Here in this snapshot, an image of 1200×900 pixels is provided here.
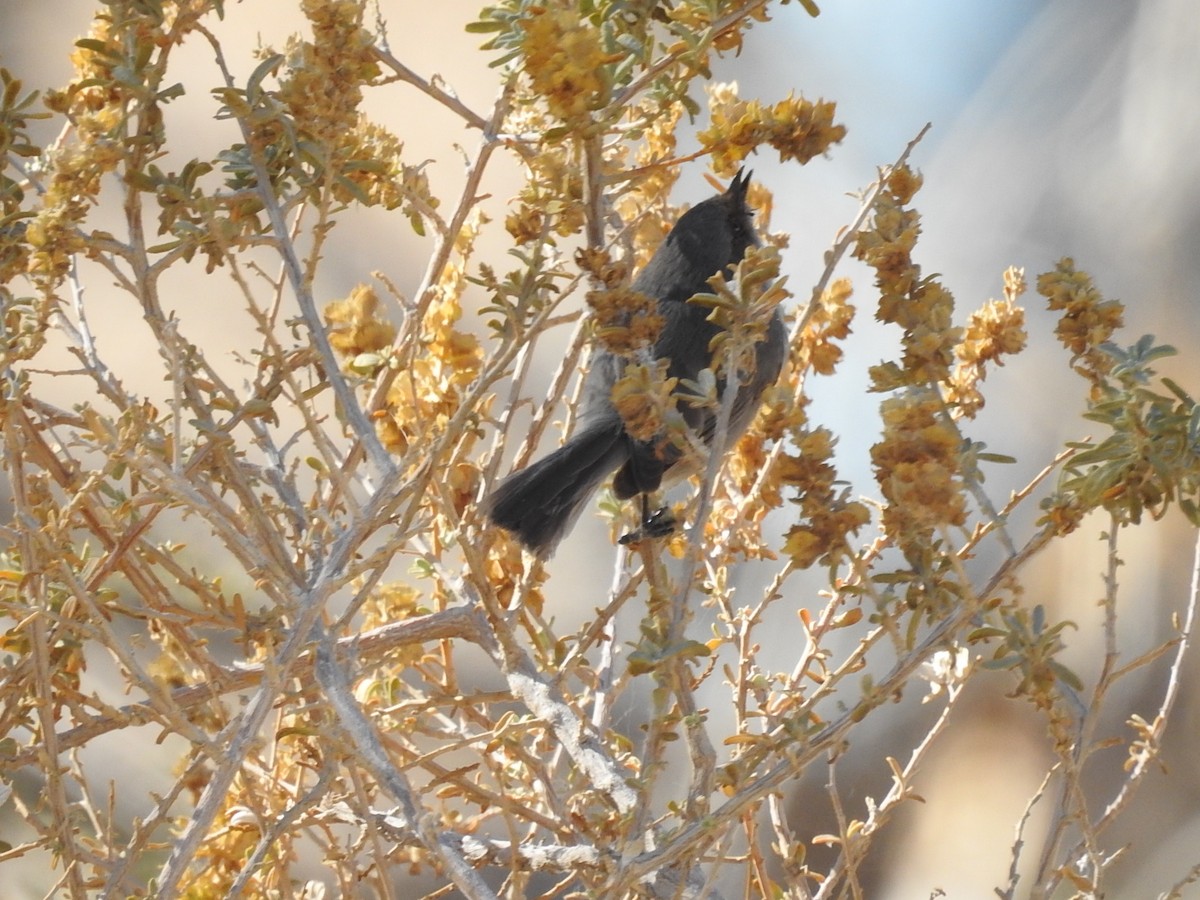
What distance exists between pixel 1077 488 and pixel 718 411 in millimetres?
270

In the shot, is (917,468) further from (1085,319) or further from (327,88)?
(327,88)

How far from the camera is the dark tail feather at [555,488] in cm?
161

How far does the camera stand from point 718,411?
948mm

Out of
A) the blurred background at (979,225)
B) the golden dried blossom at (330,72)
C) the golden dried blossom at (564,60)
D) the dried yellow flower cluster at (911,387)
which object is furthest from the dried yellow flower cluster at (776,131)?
the blurred background at (979,225)

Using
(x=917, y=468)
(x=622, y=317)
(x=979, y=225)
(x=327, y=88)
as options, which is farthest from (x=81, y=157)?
(x=979, y=225)

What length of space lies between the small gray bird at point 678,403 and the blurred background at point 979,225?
1.73ft

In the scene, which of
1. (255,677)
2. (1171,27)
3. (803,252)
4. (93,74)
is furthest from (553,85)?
(1171,27)

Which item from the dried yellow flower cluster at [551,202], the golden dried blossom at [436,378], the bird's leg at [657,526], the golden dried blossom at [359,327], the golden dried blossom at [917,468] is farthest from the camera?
the bird's leg at [657,526]

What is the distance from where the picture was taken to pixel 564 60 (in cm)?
91

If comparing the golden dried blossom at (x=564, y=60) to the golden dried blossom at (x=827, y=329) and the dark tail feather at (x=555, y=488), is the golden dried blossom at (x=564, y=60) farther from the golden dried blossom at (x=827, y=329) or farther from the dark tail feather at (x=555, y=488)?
the golden dried blossom at (x=827, y=329)

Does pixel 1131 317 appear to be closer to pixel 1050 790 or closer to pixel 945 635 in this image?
pixel 1050 790

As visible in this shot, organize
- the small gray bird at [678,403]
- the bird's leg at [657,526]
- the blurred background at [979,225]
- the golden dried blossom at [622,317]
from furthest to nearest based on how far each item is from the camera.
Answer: the blurred background at [979,225], the small gray bird at [678,403], the bird's leg at [657,526], the golden dried blossom at [622,317]

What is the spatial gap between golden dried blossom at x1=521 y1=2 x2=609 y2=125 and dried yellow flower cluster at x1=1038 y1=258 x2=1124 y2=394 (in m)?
0.41

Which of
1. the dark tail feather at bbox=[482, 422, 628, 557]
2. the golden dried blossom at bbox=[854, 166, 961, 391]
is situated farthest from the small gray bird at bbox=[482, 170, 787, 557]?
the golden dried blossom at bbox=[854, 166, 961, 391]
